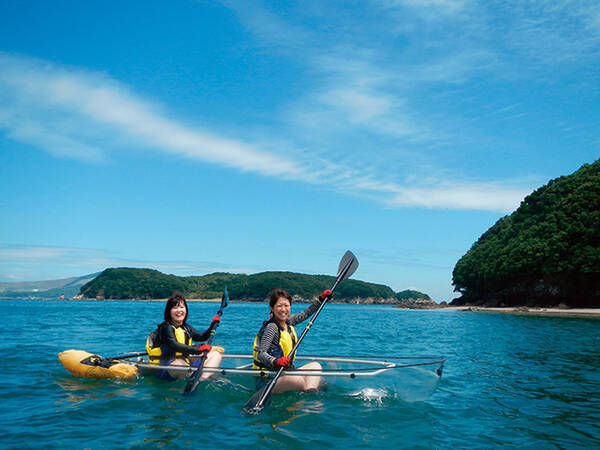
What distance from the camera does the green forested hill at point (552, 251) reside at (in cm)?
5016

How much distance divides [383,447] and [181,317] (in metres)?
4.38

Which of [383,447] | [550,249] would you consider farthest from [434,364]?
[550,249]

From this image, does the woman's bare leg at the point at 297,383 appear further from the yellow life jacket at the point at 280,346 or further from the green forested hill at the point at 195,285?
the green forested hill at the point at 195,285

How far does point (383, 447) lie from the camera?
5.39 m

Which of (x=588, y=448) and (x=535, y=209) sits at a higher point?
(x=535, y=209)

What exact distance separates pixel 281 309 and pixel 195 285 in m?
159

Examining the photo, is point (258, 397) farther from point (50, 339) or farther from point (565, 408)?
point (50, 339)

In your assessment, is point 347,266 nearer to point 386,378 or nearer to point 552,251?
point 386,378

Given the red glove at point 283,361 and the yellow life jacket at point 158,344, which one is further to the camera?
the yellow life jacket at point 158,344

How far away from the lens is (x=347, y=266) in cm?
938

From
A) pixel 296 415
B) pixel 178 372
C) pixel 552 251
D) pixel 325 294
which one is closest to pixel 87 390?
pixel 178 372

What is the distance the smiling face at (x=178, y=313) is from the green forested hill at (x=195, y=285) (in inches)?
5265

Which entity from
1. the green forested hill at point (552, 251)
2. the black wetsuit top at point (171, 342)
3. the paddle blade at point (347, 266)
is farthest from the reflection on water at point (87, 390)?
the green forested hill at point (552, 251)

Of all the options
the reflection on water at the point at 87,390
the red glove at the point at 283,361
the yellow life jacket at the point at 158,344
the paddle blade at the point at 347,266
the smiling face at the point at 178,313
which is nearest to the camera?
the red glove at the point at 283,361
